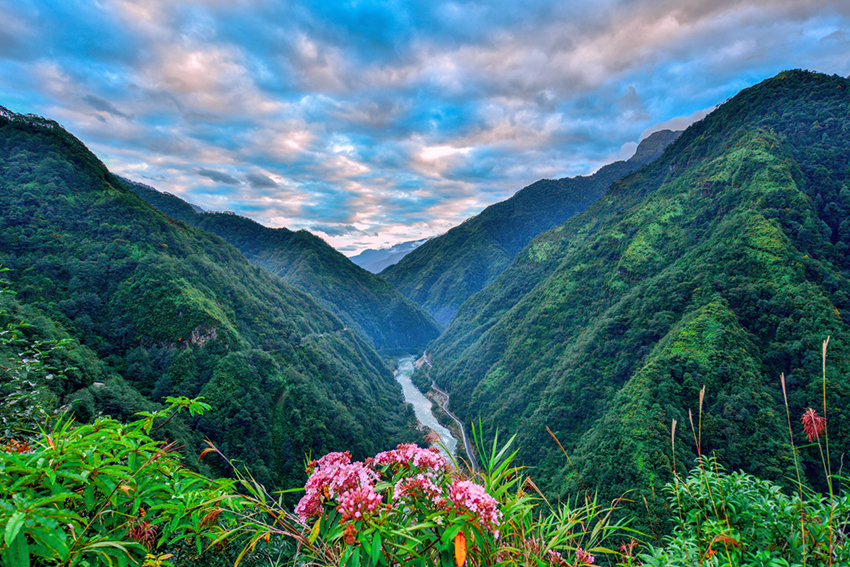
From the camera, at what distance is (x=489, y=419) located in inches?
2425

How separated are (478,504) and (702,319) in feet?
167

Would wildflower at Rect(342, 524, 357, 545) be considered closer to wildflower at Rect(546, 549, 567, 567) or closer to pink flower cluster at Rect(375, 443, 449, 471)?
pink flower cluster at Rect(375, 443, 449, 471)

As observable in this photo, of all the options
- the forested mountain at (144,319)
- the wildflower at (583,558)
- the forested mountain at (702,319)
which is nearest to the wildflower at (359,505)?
the wildflower at (583,558)

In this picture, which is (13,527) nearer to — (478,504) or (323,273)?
(478,504)

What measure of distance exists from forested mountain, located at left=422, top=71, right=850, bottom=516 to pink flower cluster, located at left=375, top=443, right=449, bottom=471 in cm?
1537

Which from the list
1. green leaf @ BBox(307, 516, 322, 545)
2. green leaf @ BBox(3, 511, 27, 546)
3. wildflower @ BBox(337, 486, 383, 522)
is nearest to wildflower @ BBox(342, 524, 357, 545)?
wildflower @ BBox(337, 486, 383, 522)

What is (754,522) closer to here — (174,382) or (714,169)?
(174,382)

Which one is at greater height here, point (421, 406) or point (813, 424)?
point (813, 424)

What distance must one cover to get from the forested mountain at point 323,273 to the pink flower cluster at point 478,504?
394 ft

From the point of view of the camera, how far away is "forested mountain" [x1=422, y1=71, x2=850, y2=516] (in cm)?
3281

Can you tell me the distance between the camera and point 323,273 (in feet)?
436

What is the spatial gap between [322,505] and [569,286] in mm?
77441

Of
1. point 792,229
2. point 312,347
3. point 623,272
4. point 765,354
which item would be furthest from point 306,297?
point 792,229

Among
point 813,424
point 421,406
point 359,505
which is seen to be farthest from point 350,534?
point 421,406
